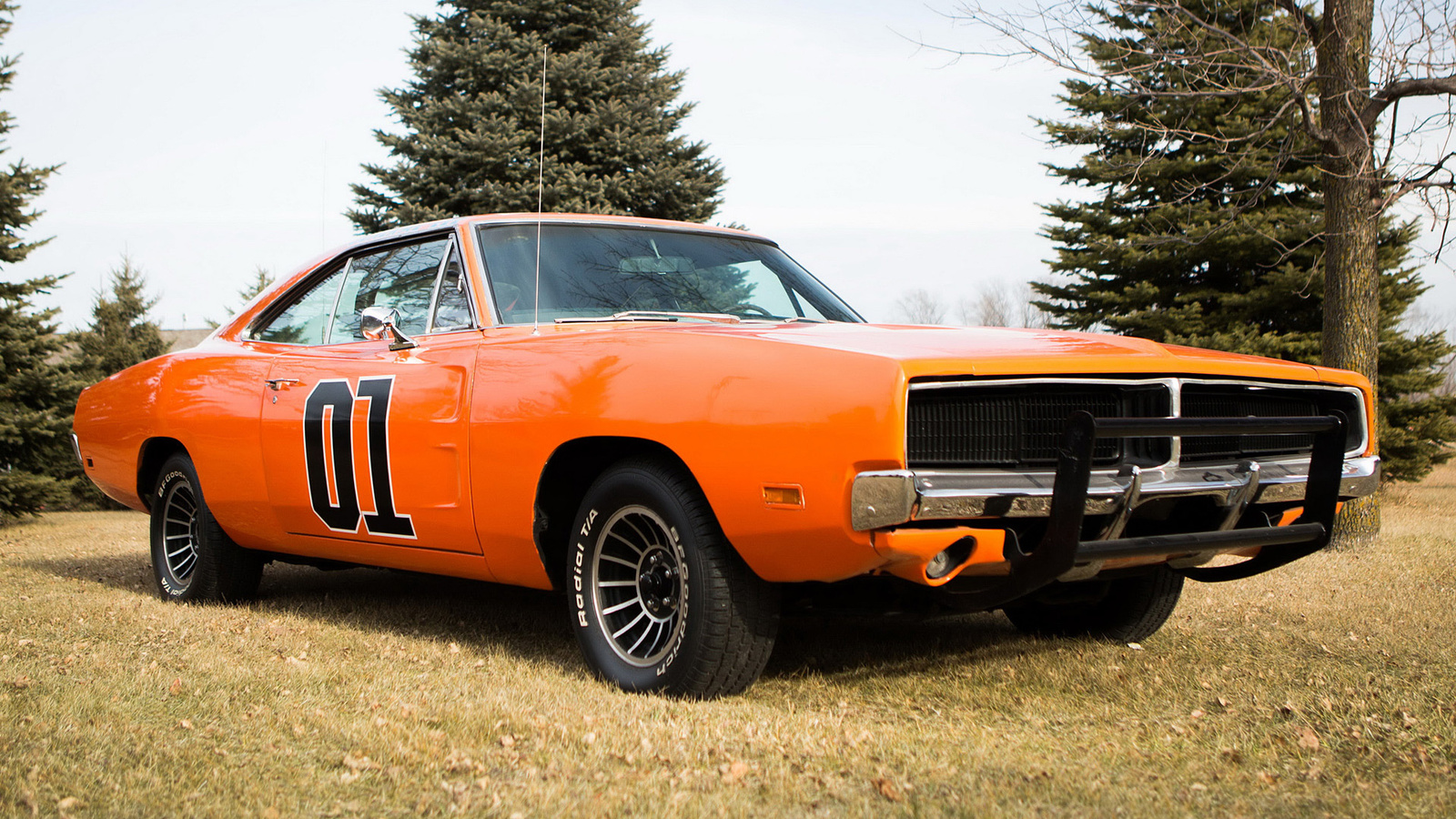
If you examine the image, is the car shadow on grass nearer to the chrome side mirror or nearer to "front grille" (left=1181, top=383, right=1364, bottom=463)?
"front grille" (left=1181, top=383, right=1364, bottom=463)

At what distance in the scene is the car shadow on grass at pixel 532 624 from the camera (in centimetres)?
436

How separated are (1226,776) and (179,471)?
4672mm

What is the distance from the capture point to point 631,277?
15.2ft

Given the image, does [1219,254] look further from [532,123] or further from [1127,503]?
[1127,503]

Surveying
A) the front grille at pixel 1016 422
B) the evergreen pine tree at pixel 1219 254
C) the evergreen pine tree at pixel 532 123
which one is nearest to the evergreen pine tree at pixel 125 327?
the evergreen pine tree at pixel 532 123

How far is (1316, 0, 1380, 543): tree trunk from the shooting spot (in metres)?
8.78

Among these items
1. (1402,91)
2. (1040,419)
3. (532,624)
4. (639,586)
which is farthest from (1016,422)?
(1402,91)

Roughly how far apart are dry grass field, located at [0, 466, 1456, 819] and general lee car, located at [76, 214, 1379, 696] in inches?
12.5

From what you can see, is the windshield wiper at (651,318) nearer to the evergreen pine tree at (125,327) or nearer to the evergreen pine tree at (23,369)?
the evergreen pine tree at (23,369)

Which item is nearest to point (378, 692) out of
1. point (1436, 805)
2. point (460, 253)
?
point (460, 253)

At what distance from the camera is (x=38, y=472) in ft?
49.7

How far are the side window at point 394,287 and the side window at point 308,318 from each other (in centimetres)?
8

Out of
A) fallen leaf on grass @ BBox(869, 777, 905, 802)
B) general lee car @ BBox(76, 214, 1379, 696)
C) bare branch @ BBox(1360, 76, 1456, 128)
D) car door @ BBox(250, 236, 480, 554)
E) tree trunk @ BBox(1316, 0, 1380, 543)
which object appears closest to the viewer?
fallen leaf on grass @ BBox(869, 777, 905, 802)

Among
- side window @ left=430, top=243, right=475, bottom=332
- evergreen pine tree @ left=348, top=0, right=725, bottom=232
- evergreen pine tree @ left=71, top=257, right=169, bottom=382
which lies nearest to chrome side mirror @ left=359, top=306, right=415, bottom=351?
side window @ left=430, top=243, right=475, bottom=332
